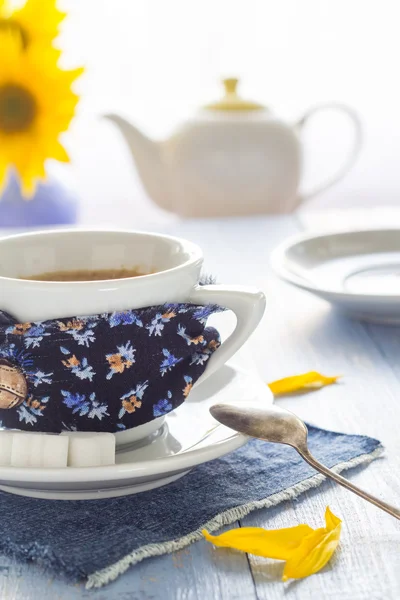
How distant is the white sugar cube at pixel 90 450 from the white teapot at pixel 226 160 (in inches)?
38.4

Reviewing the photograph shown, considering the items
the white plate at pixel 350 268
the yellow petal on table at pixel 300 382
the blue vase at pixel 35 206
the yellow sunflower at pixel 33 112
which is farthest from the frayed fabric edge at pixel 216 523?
the blue vase at pixel 35 206

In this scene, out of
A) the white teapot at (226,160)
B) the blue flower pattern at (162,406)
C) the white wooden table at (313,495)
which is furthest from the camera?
the white teapot at (226,160)

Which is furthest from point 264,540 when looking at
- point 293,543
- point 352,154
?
point 352,154

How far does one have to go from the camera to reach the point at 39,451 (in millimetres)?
477

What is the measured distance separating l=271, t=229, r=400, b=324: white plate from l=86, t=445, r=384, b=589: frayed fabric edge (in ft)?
0.75

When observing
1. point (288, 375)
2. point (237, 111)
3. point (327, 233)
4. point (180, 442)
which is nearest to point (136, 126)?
point (237, 111)

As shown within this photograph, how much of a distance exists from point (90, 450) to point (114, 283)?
0.31 feet

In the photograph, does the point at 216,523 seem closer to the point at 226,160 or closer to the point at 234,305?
the point at 234,305

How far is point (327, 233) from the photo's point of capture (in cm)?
96

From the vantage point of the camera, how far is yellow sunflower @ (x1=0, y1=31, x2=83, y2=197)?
910 mm

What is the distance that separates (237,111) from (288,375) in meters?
0.81

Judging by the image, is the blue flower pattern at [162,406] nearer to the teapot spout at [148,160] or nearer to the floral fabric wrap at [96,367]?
the floral fabric wrap at [96,367]

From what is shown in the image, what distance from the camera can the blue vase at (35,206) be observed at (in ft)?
4.33

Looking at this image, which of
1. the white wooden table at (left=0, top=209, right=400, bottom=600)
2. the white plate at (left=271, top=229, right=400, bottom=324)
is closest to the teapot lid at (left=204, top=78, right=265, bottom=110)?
the white wooden table at (left=0, top=209, right=400, bottom=600)
